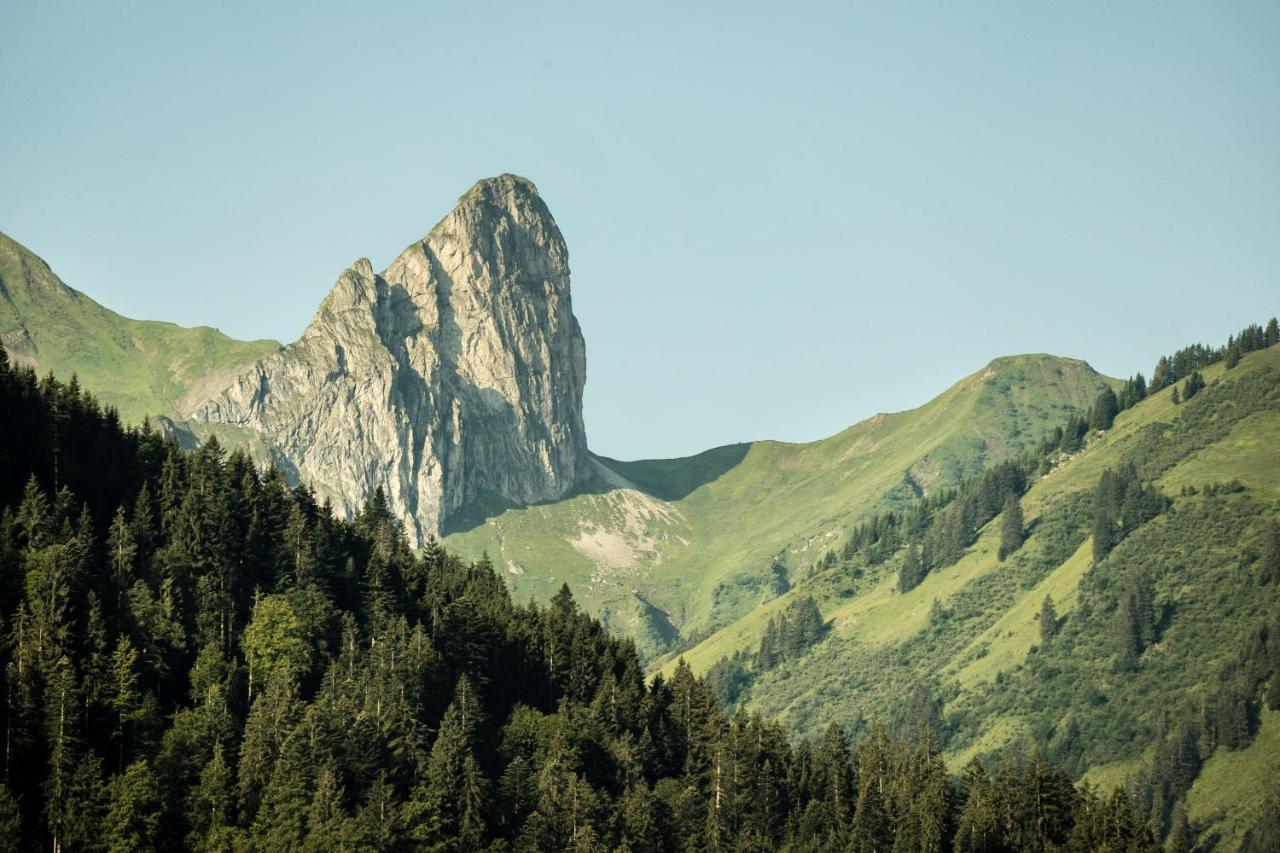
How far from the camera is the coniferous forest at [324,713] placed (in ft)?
401

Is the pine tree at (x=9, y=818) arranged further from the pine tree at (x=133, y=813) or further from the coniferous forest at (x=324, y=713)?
the pine tree at (x=133, y=813)

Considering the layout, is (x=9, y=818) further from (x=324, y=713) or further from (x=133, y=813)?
(x=324, y=713)

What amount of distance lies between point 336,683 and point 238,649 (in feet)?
29.6

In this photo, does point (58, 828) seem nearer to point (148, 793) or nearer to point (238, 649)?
point (148, 793)

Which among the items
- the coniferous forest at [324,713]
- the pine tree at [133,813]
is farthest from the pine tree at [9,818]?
the pine tree at [133,813]

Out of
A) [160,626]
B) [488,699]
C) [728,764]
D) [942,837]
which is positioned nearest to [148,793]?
[160,626]

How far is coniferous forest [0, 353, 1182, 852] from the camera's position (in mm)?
122375

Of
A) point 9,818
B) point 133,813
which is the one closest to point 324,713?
point 133,813

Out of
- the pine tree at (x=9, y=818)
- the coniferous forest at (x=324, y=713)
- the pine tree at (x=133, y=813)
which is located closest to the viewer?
the pine tree at (x=9, y=818)

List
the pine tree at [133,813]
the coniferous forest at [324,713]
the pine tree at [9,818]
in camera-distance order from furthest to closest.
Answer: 1. the coniferous forest at [324,713]
2. the pine tree at [133,813]
3. the pine tree at [9,818]

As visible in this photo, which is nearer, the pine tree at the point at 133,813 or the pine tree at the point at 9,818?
the pine tree at the point at 9,818

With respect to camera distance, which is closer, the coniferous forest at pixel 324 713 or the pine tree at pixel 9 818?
the pine tree at pixel 9 818

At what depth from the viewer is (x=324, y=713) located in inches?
5172

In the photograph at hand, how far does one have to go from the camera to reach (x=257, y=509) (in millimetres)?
161750
